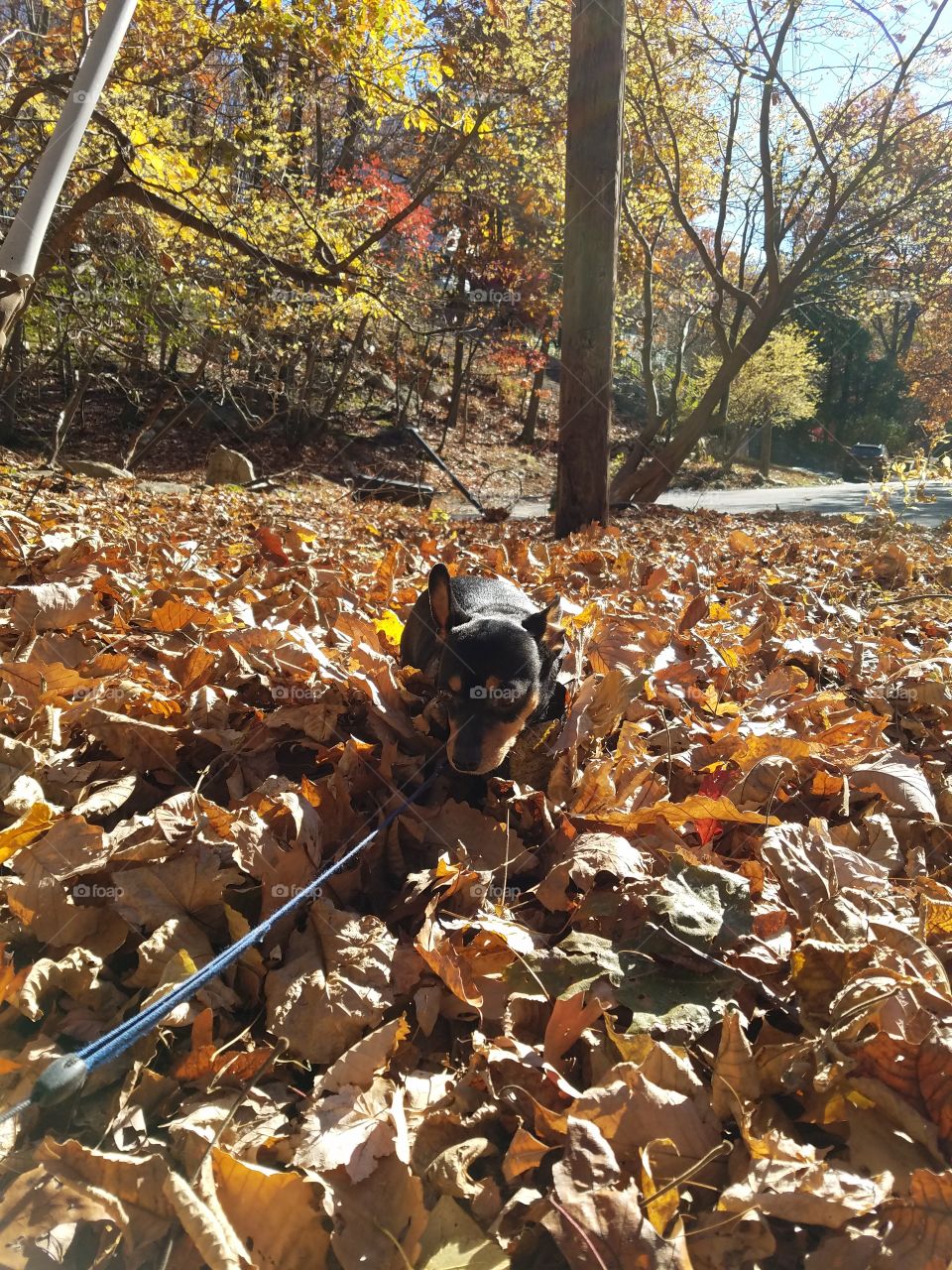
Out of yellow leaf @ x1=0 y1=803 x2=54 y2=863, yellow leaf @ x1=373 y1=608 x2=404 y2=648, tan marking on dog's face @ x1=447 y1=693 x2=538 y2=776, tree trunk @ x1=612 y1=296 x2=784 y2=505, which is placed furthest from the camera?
tree trunk @ x1=612 y1=296 x2=784 y2=505

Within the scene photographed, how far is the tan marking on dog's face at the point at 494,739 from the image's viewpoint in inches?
85.7

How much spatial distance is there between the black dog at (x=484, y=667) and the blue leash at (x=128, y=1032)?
0.55 m

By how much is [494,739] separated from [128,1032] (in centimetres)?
122

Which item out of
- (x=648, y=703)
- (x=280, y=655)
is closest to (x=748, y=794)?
(x=648, y=703)

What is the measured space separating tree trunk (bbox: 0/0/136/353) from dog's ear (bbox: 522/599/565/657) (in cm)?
309

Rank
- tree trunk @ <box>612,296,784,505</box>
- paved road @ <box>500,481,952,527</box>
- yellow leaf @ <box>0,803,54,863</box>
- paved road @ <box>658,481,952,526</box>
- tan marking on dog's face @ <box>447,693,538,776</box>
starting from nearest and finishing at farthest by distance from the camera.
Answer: yellow leaf @ <box>0,803,54,863</box>, tan marking on dog's face @ <box>447,693,538,776</box>, tree trunk @ <box>612,296,784,505</box>, paved road @ <box>658,481,952,526</box>, paved road @ <box>500,481,952,527</box>

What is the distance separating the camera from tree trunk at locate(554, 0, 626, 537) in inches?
273

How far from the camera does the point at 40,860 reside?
169cm

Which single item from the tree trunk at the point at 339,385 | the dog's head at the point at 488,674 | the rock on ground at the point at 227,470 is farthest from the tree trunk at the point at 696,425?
the dog's head at the point at 488,674

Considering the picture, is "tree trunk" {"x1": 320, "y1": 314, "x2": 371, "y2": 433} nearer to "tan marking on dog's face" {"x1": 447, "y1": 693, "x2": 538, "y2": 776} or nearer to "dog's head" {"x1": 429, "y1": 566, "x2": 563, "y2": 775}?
"dog's head" {"x1": 429, "y1": 566, "x2": 563, "y2": 775}

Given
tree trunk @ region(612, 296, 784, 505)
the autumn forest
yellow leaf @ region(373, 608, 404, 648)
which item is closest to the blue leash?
the autumn forest

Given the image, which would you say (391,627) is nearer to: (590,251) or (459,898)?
(459,898)

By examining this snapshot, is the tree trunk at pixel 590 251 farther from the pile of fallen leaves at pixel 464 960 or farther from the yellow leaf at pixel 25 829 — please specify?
the yellow leaf at pixel 25 829

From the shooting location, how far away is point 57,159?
3588mm
